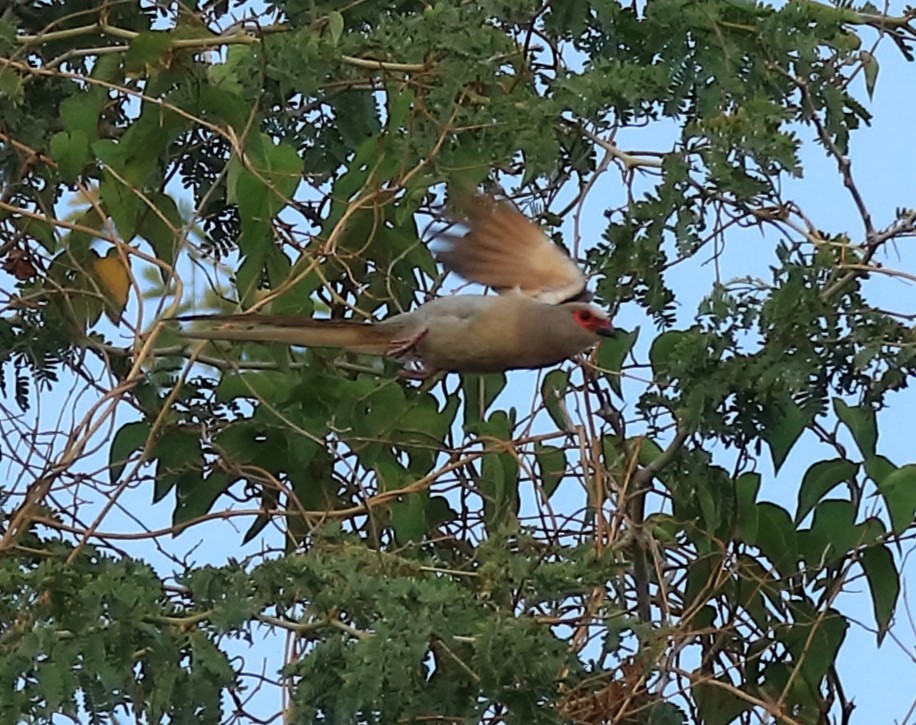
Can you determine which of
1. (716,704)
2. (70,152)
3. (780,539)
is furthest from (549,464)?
(70,152)

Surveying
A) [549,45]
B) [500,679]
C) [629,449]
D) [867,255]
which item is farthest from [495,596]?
[549,45]

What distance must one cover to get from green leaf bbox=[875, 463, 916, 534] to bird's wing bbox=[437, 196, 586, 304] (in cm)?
73

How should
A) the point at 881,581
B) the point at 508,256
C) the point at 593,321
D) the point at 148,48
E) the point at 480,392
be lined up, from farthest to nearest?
the point at 480,392 < the point at 508,256 < the point at 593,321 < the point at 148,48 < the point at 881,581

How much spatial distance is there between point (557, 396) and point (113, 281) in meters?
0.86

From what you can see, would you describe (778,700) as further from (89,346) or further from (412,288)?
(89,346)

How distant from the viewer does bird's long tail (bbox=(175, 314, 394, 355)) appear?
3.75 m

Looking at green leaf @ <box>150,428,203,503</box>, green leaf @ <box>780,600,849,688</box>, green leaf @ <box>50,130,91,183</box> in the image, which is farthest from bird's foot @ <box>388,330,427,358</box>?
green leaf @ <box>780,600,849,688</box>

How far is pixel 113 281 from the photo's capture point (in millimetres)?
4027

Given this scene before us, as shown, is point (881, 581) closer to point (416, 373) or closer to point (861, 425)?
point (861, 425)

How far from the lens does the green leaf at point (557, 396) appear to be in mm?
3912

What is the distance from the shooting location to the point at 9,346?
403cm

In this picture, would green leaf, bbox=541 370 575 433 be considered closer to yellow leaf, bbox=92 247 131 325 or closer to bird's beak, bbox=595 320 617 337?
bird's beak, bbox=595 320 617 337

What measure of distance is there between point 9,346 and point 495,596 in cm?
127

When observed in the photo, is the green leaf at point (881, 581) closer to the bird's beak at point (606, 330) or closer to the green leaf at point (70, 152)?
the bird's beak at point (606, 330)
